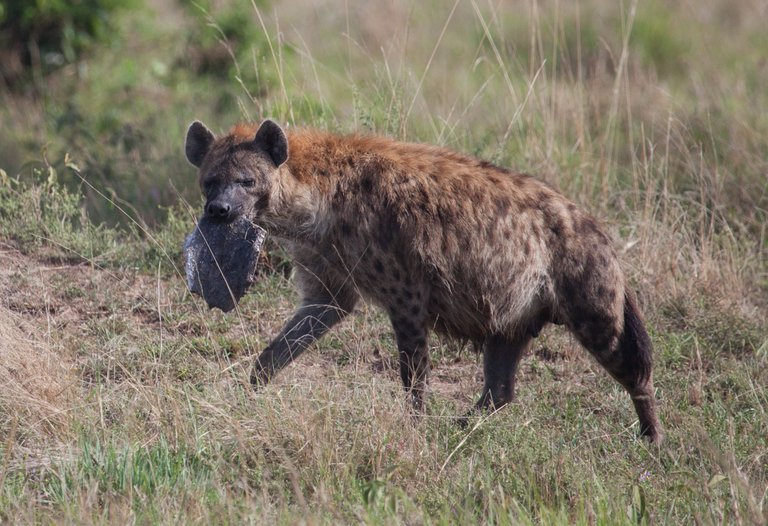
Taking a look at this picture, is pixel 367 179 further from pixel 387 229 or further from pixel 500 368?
pixel 500 368

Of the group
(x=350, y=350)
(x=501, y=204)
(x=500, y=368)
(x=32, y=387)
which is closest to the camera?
(x=32, y=387)

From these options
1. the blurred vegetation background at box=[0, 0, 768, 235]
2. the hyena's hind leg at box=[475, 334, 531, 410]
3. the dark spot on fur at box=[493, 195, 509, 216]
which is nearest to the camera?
the dark spot on fur at box=[493, 195, 509, 216]

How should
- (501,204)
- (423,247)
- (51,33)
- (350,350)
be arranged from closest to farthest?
1. (423,247)
2. (501,204)
3. (350,350)
4. (51,33)

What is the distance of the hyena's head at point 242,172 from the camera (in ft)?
15.0

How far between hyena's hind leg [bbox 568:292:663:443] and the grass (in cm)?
12

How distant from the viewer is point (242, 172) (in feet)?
15.1

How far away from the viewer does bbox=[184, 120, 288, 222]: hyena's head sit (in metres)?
4.59

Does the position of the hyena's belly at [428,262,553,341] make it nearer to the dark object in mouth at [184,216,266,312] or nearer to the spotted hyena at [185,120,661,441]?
the spotted hyena at [185,120,661,441]

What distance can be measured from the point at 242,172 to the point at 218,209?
0.19 m

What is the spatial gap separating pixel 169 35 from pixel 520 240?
6.26 metres

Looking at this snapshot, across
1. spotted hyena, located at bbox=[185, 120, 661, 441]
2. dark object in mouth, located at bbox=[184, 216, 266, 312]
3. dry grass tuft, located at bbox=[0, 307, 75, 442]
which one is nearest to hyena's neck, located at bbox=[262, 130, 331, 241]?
spotted hyena, located at bbox=[185, 120, 661, 441]

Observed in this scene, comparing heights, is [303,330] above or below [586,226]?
below

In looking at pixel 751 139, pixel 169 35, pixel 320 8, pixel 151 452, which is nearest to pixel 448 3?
pixel 320 8

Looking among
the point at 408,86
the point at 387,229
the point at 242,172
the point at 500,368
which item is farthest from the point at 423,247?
the point at 408,86
